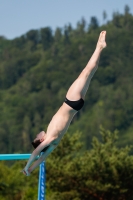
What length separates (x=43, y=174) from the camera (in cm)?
1144

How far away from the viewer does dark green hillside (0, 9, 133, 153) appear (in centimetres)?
13588

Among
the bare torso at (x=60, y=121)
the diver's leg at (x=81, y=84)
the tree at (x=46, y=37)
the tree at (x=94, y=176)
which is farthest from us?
the tree at (x=46, y=37)

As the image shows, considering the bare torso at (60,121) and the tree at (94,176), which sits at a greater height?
the bare torso at (60,121)

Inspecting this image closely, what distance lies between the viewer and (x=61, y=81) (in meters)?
157

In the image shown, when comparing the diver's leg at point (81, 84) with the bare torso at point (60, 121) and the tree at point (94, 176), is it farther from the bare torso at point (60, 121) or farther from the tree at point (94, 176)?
the tree at point (94, 176)

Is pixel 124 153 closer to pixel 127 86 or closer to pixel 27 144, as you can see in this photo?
pixel 27 144

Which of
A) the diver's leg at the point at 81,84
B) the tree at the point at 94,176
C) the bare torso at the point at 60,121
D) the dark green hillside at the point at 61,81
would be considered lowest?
the dark green hillside at the point at 61,81

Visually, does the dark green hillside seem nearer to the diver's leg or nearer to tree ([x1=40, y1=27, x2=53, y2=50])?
tree ([x1=40, y1=27, x2=53, y2=50])

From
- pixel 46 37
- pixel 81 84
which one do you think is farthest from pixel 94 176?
pixel 46 37

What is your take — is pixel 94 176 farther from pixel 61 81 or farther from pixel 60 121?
pixel 61 81

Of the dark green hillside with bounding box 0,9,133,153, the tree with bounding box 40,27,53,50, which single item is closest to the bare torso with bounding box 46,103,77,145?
the dark green hillside with bounding box 0,9,133,153

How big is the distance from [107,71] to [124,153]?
127482 mm

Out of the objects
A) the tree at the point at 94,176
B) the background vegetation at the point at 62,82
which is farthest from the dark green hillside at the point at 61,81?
the tree at the point at 94,176

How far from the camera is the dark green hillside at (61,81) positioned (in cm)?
13588
